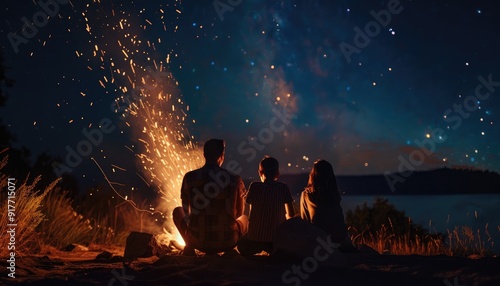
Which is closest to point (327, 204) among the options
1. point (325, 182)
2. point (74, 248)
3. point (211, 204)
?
point (325, 182)

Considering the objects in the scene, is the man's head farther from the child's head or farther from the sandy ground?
the sandy ground

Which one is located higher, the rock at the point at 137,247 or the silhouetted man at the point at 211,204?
the silhouetted man at the point at 211,204

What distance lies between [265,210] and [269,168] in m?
0.61

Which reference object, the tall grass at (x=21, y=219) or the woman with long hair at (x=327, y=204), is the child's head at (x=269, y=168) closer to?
the woman with long hair at (x=327, y=204)

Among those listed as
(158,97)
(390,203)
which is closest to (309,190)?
(158,97)

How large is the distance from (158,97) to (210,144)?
4.12 metres

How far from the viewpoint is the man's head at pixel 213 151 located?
22.3 feet

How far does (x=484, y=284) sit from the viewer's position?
15.0 ft

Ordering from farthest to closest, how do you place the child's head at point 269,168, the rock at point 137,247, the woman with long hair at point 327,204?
the rock at point 137,247
the child's head at point 269,168
the woman with long hair at point 327,204

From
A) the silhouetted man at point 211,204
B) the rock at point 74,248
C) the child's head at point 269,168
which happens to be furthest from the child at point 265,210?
the rock at point 74,248

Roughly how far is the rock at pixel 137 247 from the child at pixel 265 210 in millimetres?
1785

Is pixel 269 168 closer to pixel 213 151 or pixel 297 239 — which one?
pixel 213 151

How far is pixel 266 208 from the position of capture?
7.17 meters

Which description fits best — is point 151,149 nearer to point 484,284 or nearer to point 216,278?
point 216,278
